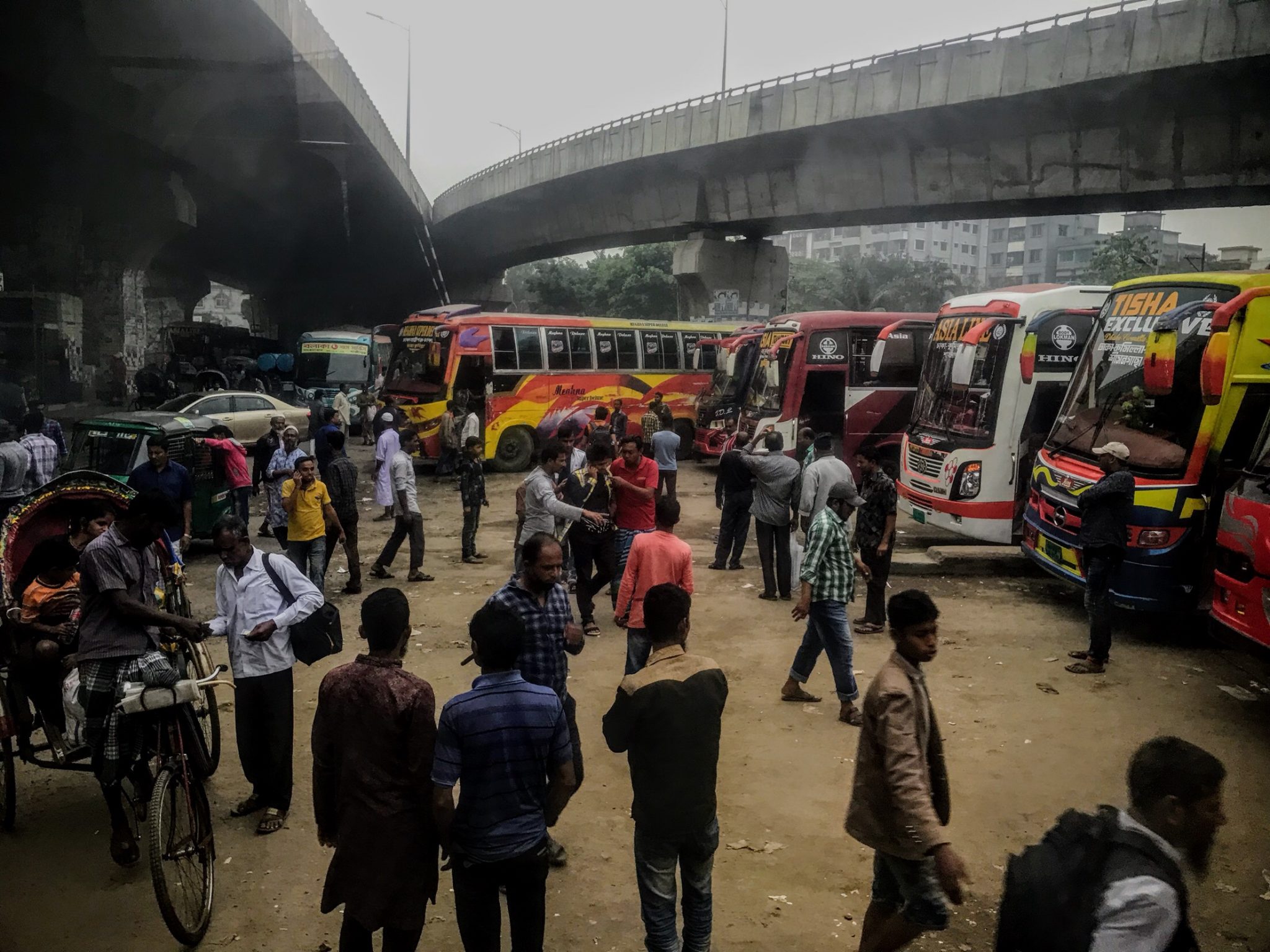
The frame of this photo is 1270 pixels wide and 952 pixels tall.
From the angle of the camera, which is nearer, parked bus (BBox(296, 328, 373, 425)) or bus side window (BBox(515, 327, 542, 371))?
bus side window (BBox(515, 327, 542, 371))

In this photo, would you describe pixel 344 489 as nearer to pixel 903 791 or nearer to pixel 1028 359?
pixel 903 791

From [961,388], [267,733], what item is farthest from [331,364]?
[267,733]

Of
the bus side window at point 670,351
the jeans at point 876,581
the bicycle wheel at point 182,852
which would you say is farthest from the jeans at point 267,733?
the bus side window at point 670,351

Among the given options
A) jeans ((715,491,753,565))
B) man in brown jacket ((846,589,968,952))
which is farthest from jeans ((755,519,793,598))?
man in brown jacket ((846,589,968,952))

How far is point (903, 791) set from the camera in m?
3.33

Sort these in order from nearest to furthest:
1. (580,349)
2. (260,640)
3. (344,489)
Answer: (260,640) < (344,489) < (580,349)

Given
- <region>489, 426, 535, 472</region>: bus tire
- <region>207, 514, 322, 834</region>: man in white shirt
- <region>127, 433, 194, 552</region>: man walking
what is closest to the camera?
<region>207, 514, 322, 834</region>: man in white shirt

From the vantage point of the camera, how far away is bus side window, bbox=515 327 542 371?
764 inches

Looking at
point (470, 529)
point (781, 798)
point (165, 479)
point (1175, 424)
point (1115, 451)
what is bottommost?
point (781, 798)

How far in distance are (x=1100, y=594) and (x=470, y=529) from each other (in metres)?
6.72

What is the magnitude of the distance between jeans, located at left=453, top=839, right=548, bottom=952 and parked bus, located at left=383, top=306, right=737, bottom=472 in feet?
50.1

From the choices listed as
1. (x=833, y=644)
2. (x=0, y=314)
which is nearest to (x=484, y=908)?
(x=833, y=644)

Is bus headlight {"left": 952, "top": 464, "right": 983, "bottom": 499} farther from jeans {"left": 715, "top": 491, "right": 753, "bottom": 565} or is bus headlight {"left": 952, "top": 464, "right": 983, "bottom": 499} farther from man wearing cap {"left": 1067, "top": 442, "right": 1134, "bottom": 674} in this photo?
man wearing cap {"left": 1067, "top": 442, "right": 1134, "bottom": 674}

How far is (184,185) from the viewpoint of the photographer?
28125 millimetres
